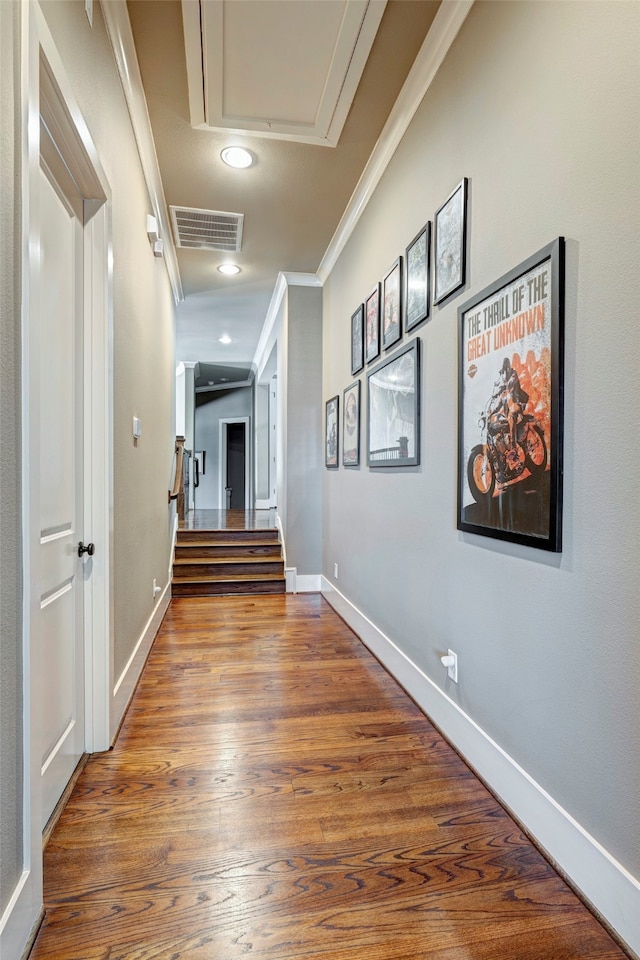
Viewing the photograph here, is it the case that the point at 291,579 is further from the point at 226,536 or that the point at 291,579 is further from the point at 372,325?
the point at 372,325

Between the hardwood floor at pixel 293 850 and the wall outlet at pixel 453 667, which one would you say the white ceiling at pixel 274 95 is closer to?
the wall outlet at pixel 453 667

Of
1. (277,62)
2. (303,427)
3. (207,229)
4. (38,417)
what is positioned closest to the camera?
(38,417)

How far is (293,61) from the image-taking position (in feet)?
6.91

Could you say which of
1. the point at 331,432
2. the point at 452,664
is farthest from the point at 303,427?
the point at 452,664

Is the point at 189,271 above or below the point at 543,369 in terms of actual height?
above

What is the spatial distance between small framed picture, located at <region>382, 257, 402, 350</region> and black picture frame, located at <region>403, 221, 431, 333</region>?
79mm

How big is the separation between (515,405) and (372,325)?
5.47 ft

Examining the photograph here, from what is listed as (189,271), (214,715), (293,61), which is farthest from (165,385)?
(214,715)

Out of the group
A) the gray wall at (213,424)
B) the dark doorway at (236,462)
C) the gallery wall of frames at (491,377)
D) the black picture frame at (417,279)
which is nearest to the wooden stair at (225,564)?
the gallery wall of frames at (491,377)

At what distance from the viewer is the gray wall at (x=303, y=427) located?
4.54 metres

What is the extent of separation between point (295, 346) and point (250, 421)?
5.10m

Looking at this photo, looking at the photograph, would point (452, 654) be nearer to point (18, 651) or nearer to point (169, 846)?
point (169, 846)

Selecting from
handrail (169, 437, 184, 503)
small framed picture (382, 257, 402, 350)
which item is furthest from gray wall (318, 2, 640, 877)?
handrail (169, 437, 184, 503)

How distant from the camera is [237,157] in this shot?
2.79 meters
